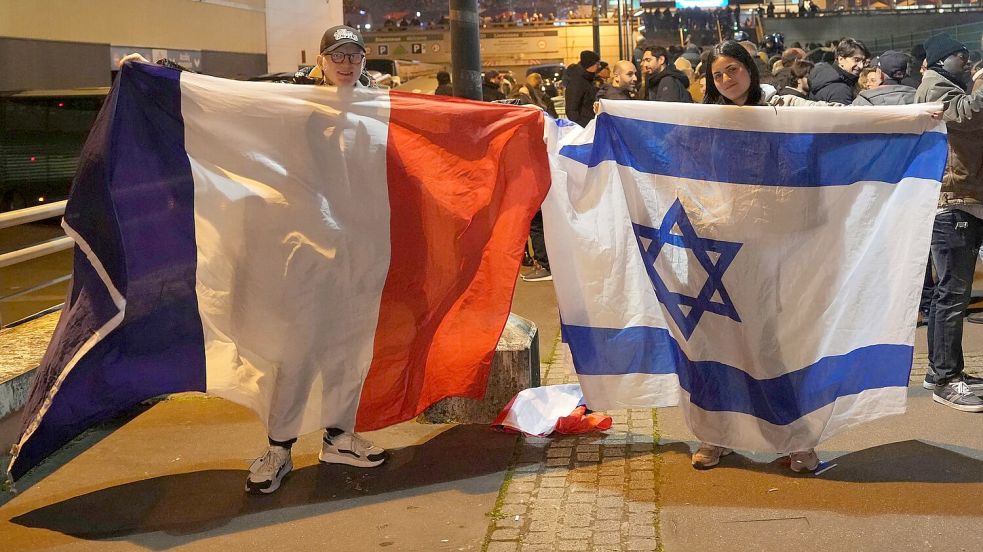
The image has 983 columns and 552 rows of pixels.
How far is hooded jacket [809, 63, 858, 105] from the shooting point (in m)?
8.72

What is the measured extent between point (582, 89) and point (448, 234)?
6.29 meters

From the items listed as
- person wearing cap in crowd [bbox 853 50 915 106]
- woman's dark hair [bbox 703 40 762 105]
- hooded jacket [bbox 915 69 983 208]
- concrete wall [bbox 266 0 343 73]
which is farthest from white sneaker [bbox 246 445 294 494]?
concrete wall [bbox 266 0 343 73]

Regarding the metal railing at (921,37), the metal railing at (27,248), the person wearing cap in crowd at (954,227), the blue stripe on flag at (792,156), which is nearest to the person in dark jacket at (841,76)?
the person wearing cap in crowd at (954,227)

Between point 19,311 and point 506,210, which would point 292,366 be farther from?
point 19,311

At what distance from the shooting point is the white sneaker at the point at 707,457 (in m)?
4.82

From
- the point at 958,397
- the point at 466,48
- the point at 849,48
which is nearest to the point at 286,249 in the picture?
the point at 466,48

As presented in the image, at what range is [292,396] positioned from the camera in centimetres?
472

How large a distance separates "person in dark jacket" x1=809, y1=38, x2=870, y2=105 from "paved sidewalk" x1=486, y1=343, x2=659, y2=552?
440 centimetres

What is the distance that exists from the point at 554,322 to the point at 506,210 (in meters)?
3.36

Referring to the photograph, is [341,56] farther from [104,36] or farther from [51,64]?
[104,36]

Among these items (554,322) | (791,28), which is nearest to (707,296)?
(554,322)

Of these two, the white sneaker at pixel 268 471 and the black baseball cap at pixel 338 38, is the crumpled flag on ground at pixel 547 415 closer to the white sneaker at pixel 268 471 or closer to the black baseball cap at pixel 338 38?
the white sneaker at pixel 268 471

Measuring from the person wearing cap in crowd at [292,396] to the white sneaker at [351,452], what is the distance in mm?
28

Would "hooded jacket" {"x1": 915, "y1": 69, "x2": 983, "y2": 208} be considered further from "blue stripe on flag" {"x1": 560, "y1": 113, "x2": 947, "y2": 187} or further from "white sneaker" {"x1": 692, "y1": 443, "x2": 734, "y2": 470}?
"white sneaker" {"x1": 692, "y1": 443, "x2": 734, "y2": 470}
